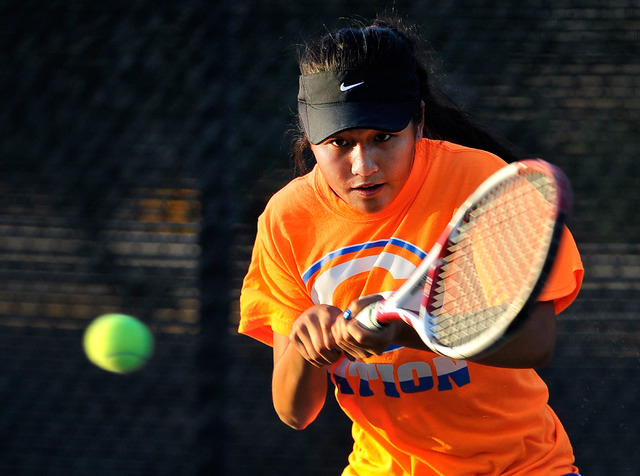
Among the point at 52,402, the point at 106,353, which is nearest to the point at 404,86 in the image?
the point at 106,353

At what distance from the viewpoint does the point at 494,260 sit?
1527 mm

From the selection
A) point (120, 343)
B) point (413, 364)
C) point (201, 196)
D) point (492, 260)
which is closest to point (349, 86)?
point (492, 260)

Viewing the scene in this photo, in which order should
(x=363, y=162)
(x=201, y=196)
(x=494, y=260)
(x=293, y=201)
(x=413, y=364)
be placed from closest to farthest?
(x=494, y=260), (x=363, y=162), (x=413, y=364), (x=293, y=201), (x=201, y=196)

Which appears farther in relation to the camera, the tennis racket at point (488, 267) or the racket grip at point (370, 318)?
Answer: the racket grip at point (370, 318)

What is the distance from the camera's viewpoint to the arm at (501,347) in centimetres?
142

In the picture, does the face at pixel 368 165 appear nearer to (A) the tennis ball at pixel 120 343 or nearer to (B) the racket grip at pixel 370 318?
(B) the racket grip at pixel 370 318

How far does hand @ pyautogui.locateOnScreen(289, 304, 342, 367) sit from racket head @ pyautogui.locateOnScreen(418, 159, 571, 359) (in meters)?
0.14

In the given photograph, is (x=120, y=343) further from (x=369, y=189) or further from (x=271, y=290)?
(x=369, y=189)

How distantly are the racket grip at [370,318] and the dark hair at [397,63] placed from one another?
0.50m

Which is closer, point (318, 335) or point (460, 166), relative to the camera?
point (318, 335)

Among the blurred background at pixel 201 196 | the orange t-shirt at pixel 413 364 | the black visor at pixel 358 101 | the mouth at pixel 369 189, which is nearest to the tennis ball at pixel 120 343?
the blurred background at pixel 201 196

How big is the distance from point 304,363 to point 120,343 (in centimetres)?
145

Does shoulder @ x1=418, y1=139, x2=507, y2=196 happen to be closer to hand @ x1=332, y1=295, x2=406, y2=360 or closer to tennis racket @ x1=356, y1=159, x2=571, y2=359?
tennis racket @ x1=356, y1=159, x2=571, y2=359

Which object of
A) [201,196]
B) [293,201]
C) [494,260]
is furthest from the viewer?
[201,196]
